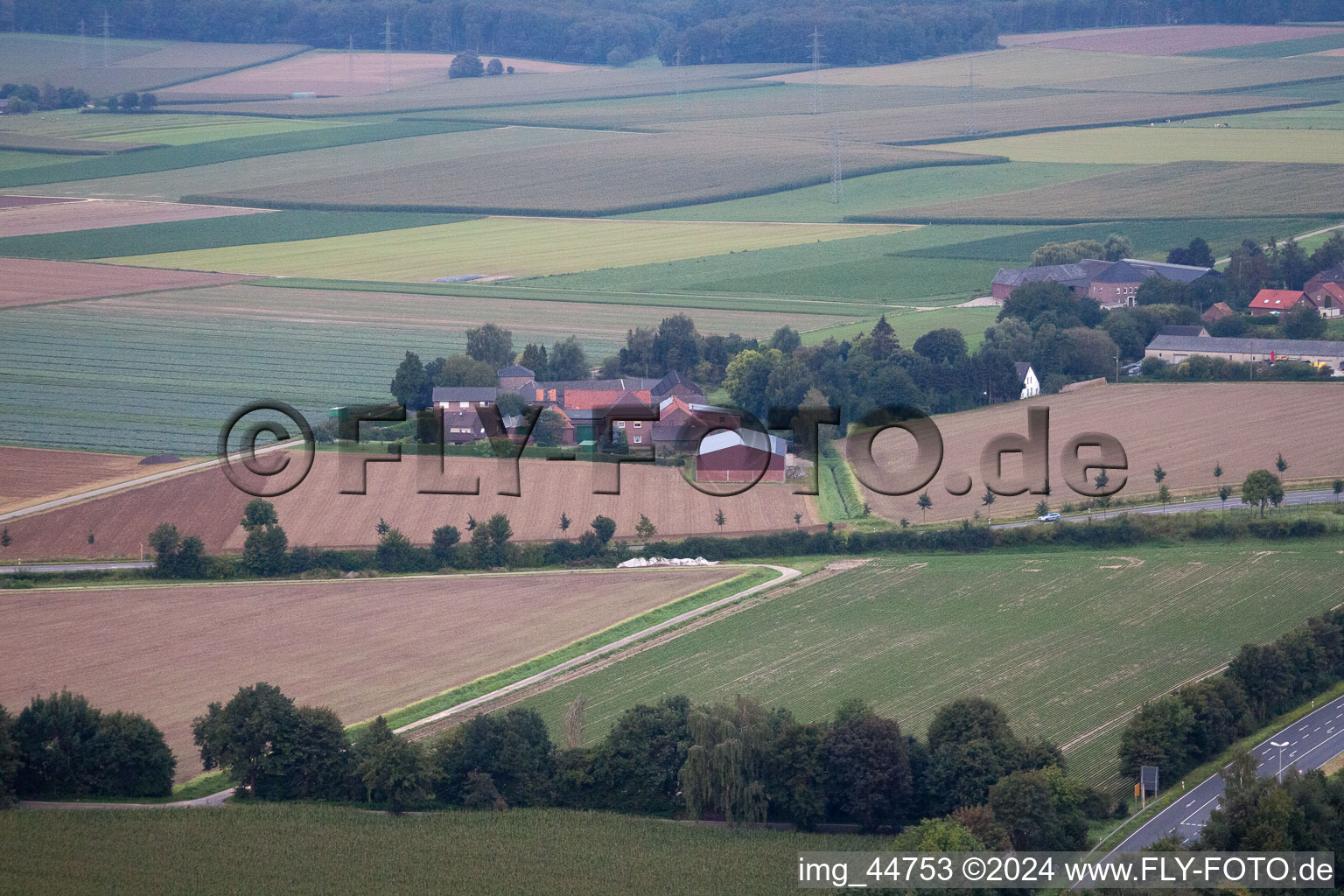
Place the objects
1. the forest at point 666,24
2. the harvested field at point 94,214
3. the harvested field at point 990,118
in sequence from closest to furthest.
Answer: the harvested field at point 94,214
the harvested field at point 990,118
the forest at point 666,24

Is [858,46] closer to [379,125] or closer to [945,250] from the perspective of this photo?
[379,125]

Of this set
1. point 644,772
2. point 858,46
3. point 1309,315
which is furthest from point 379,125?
point 644,772

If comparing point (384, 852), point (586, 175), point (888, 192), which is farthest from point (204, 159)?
point (384, 852)

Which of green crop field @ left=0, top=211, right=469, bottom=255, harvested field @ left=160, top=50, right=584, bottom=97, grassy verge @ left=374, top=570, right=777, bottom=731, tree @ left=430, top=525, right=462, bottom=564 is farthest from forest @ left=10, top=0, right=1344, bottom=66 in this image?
grassy verge @ left=374, top=570, right=777, bottom=731

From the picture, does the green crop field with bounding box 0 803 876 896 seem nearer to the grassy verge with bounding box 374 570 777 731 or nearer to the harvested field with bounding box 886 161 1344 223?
the grassy verge with bounding box 374 570 777 731

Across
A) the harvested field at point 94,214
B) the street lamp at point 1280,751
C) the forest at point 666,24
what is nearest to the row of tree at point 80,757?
the street lamp at point 1280,751

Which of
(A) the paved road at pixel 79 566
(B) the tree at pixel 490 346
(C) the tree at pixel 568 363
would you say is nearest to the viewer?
(A) the paved road at pixel 79 566

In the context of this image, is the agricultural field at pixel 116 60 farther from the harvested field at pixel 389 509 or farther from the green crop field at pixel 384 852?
the green crop field at pixel 384 852
